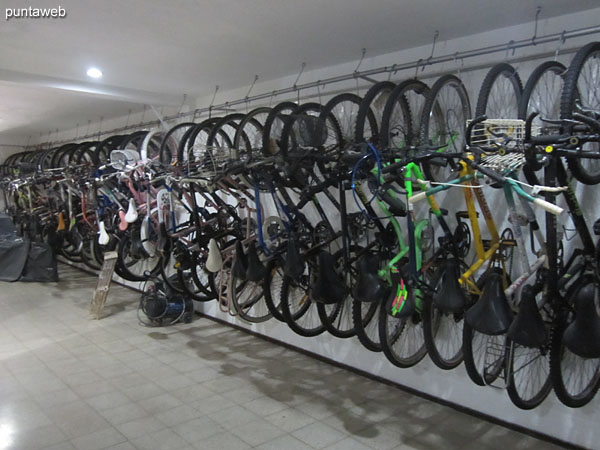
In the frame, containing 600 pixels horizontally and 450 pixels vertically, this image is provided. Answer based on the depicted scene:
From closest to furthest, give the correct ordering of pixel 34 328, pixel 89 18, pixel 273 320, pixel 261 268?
pixel 89 18
pixel 261 268
pixel 273 320
pixel 34 328

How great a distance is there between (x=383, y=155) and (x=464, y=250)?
0.84 m

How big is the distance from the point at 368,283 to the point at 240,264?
118cm

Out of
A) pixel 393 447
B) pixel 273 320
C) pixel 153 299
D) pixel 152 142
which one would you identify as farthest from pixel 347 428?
pixel 152 142

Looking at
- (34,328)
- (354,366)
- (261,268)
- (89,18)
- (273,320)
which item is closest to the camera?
(89,18)

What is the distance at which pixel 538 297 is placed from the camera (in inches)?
99.4

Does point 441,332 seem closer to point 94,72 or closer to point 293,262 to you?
point 293,262

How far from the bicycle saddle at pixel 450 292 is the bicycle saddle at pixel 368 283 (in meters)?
0.36

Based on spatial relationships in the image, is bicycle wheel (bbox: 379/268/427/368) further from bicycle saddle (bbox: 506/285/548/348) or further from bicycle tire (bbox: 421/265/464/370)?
bicycle saddle (bbox: 506/285/548/348)

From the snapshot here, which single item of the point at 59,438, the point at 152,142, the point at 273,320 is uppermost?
the point at 152,142

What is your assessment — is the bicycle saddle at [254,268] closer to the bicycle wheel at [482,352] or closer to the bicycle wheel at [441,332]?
the bicycle wheel at [441,332]

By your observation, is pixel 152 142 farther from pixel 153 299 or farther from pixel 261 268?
pixel 261 268

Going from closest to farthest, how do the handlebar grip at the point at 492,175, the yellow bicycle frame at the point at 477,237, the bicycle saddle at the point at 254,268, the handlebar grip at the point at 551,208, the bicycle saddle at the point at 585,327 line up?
the handlebar grip at the point at 551,208
the bicycle saddle at the point at 585,327
the handlebar grip at the point at 492,175
the yellow bicycle frame at the point at 477,237
the bicycle saddle at the point at 254,268

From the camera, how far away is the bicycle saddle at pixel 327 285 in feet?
9.61

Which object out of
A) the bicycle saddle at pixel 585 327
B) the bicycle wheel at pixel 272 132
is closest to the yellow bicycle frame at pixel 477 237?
the bicycle saddle at pixel 585 327
